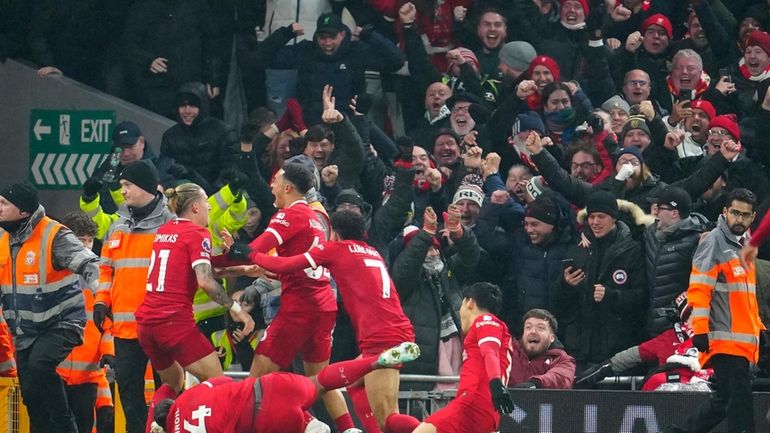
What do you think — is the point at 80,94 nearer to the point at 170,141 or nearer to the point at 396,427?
the point at 170,141

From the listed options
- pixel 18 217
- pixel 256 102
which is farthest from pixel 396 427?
pixel 256 102

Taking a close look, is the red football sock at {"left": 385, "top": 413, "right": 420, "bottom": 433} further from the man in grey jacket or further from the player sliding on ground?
the man in grey jacket

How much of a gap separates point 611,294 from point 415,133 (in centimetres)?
381

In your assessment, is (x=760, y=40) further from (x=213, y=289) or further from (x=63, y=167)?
(x=63, y=167)

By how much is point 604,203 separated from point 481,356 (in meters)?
3.10

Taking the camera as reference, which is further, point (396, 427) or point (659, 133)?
point (659, 133)

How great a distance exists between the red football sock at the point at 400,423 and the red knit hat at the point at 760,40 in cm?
676

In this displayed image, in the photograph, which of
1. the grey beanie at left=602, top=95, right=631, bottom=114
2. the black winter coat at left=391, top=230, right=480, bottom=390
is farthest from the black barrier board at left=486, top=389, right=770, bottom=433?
the grey beanie at left=602, top=95, right=631, bottom=114

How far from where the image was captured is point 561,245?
16.5 meters

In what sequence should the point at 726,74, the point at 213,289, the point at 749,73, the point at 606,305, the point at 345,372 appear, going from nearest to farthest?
the point at 345,372
the point at 213,289
the point at 606,305
the point at 749,73
the point at 726,74

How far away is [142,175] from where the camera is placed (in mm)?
14500

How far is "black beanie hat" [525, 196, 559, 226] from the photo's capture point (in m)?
→ 16.4

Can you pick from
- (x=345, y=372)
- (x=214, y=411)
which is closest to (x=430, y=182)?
(x=345, y=372)

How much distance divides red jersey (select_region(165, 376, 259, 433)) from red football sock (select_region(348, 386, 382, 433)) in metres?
1.30
